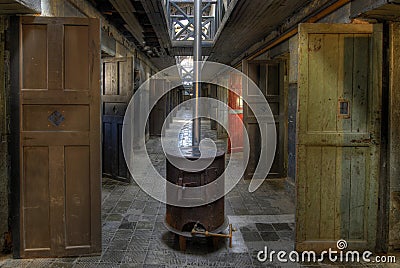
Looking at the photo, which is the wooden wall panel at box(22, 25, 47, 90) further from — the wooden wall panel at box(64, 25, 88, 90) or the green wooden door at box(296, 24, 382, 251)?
the green wooden door at box(296, 24, 382, 251)

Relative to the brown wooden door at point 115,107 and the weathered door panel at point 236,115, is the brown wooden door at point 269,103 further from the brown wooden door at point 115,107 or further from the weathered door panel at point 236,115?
the weathered door panel at point 236,115

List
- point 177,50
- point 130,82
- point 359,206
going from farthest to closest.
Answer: point 177,50
point 130,82
point 359,206

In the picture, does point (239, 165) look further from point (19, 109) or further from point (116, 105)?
point (19, 109)

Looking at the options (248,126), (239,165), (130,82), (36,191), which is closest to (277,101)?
(248,126)

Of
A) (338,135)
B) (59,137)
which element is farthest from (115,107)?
(338,135)

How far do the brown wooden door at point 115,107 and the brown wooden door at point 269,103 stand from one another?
204 cm

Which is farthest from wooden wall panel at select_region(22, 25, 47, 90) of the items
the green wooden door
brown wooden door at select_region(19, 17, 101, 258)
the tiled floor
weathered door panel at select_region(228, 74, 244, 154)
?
weathered door panel at select_region(228, 74, 244, 154)

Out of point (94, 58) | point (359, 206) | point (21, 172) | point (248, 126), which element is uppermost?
point (94, 58)

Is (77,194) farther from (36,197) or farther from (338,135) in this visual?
(338,135)

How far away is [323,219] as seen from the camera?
3.11m

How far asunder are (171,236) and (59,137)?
4.97 ft

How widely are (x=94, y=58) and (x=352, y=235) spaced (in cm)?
283

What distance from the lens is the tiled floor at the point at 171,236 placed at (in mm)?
2936

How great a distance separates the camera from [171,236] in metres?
3.51
